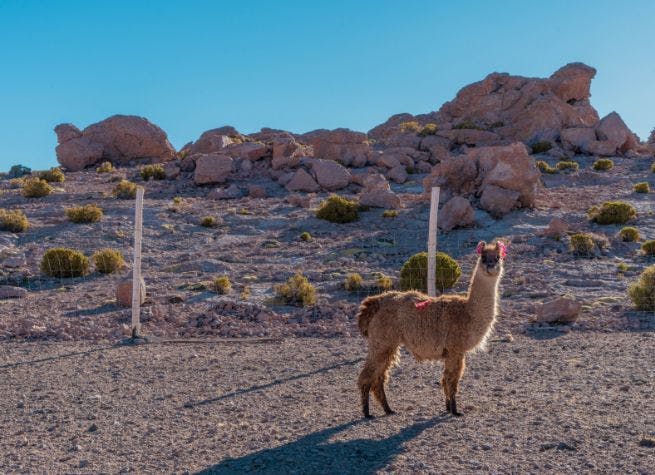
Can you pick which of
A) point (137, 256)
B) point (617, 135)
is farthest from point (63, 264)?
point (617, 135)

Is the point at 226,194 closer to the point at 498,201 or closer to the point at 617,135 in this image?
the point at 498,201

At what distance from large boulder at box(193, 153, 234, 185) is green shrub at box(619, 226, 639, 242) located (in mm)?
19511

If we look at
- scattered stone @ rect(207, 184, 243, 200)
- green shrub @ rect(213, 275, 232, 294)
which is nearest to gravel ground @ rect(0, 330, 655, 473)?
green shrub @ rect(213, 275, 232, 294)

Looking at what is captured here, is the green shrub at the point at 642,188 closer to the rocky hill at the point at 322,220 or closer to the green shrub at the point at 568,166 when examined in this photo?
the rocky hill at the point at 322,220

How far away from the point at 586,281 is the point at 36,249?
51.6 feet

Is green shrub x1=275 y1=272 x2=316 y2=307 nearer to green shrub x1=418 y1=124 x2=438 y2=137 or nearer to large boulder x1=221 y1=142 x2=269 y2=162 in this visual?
Answer: large boulder x1=221 y1=142 x2=269 y2=162

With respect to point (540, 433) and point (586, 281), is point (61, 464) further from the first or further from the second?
point (586, 281)

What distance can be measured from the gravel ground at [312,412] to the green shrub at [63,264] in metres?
7.82

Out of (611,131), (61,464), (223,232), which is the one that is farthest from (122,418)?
(611,131)

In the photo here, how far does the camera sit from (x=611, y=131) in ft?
140

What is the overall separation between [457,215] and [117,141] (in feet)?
87.7

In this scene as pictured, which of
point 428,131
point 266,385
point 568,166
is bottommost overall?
point 266,385

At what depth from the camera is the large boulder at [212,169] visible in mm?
35719

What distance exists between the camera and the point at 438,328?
7.48 meters
